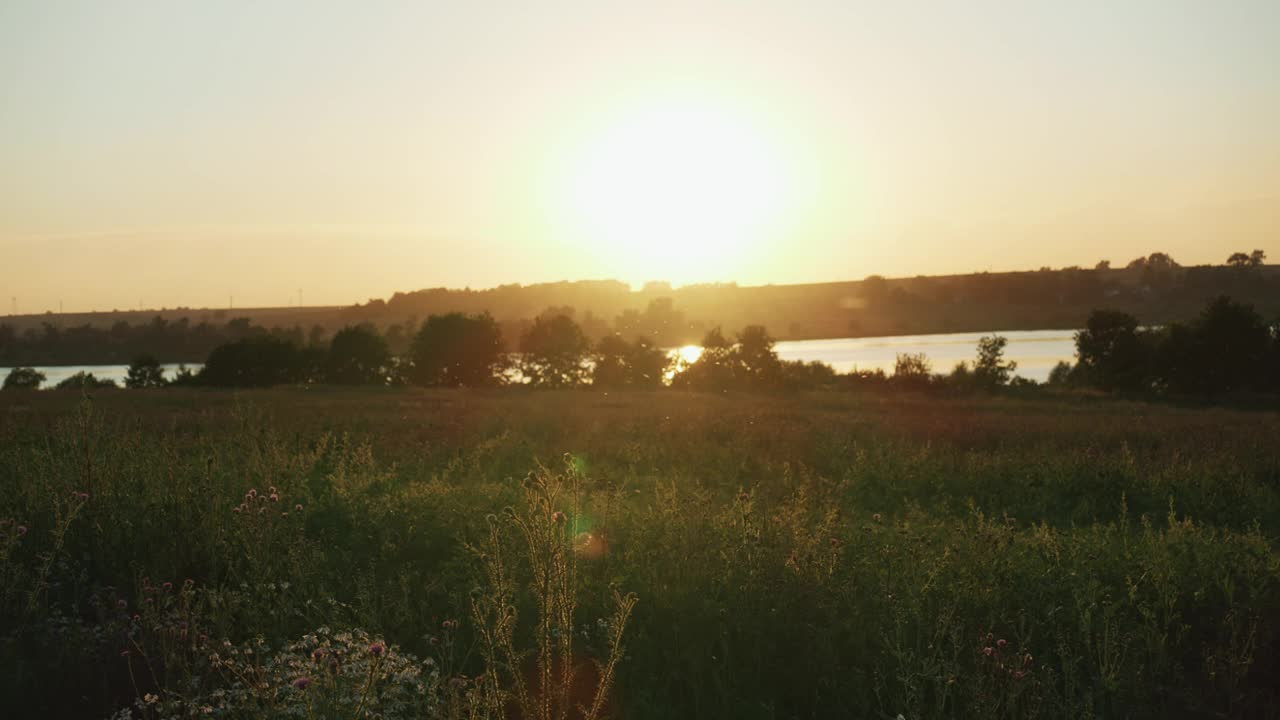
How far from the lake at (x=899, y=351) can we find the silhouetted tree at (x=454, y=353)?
13949 millimetres

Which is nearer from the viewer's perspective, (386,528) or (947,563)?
(947,563)

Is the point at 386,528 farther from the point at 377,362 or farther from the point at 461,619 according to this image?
the point at 377,362

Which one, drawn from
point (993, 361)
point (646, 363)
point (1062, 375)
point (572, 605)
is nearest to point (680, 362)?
point (646, 363)

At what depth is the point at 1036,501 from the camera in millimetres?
10969

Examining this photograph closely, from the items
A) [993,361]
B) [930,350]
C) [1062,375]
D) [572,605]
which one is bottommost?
[1062,375]

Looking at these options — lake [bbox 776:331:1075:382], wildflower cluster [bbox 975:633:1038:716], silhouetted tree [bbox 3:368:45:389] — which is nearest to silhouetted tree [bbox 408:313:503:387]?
lake [bbox 776:331:1075:382]

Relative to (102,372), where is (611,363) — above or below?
above

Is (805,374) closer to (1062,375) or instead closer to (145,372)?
(1062,375)

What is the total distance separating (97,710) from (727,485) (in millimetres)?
7868

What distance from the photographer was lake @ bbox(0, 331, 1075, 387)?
6729 cm

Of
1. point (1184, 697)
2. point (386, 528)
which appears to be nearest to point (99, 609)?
point (386, 528)

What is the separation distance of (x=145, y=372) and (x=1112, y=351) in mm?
70044

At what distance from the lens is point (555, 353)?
59.8 metres

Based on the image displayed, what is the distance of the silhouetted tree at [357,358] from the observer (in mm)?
59125
